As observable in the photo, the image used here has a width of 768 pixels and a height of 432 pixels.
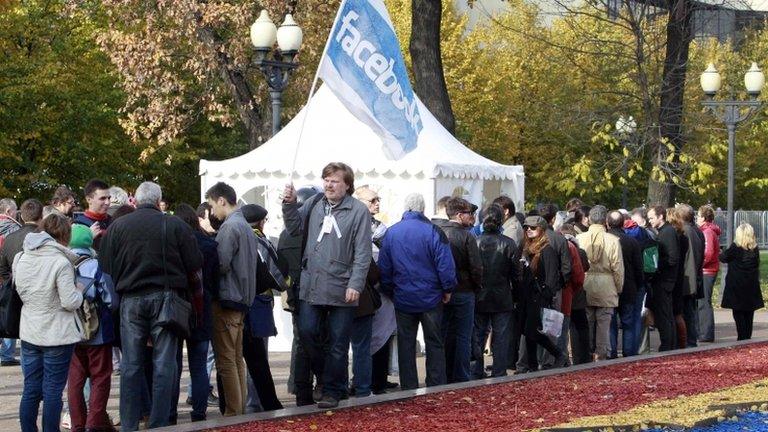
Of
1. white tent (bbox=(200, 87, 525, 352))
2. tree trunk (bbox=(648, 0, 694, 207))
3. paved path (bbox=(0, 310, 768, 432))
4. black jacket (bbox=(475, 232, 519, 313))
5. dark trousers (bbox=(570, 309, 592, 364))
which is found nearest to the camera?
paved path (bbox=(0, 310, 768, 432))

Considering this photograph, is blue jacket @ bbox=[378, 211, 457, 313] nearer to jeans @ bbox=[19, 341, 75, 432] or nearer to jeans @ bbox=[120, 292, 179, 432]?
jeans @ bbox=[120, 292, 179, 432]

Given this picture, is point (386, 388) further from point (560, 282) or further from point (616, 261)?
point (616, 261)

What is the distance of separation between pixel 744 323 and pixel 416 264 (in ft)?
27.6

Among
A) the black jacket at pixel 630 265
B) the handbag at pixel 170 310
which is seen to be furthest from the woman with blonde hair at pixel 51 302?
the black jacket at pixel 630 265

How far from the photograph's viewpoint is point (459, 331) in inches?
523

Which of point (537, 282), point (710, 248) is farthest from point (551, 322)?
point (710, 248)

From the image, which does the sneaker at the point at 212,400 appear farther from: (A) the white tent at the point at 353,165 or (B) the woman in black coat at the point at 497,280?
(A) the white tent at the point at 353,165

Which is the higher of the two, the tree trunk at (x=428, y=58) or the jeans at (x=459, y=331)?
the tree trunk at (x=428, y=58)

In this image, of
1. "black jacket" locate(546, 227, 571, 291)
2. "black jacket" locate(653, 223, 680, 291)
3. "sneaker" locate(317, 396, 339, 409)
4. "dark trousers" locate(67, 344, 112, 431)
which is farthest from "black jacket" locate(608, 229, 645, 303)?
"dark trousers" locate(67, 344, 112, 431)

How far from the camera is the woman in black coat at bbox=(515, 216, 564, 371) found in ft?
49.3

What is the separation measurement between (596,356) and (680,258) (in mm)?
1902

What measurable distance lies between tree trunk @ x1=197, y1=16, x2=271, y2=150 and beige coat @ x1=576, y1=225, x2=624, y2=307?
1425cm

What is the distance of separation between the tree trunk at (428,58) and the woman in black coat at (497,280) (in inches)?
391

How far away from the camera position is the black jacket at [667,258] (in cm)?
1725
